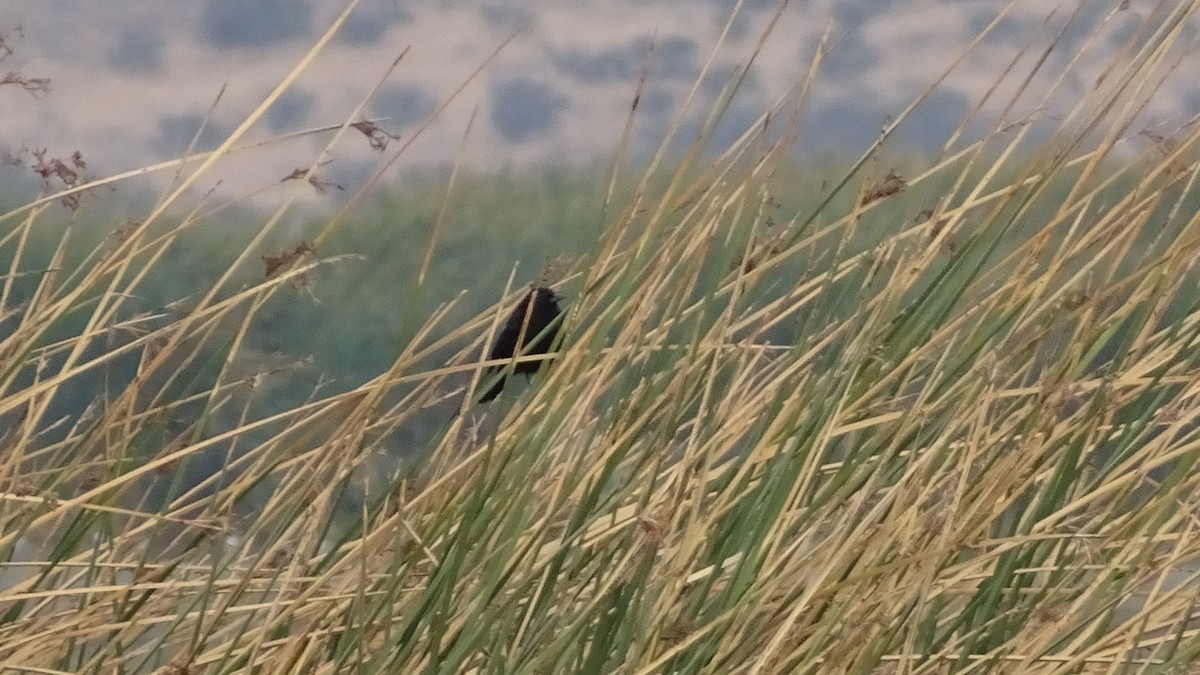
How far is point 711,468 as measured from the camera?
55.6 inches

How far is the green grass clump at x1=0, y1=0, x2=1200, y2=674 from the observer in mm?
1171

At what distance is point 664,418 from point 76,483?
0.76 metres

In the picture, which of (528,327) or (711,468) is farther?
(528,327)

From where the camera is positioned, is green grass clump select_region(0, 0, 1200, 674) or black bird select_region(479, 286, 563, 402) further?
black bird select_region(479, 286, 563, 402)

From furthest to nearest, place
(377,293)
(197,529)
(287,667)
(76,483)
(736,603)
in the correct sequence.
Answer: (377,293) → (76,483) → (197,529) → (287,667) → (736,603)

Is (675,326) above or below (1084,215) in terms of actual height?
below

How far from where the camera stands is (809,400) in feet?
4.29

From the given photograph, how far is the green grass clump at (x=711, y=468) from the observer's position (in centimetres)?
117

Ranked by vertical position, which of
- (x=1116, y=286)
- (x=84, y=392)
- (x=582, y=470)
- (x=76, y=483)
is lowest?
(x=84, y=392)

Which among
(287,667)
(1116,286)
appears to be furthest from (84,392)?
(1116,286)

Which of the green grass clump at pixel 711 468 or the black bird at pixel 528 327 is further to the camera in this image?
the black bird at pixel 528 327

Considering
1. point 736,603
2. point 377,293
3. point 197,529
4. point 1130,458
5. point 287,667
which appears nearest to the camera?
point 736,603

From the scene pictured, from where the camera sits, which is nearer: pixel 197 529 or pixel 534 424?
pixel 534 424

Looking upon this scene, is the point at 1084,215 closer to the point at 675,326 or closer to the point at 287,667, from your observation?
the point at 675,326
